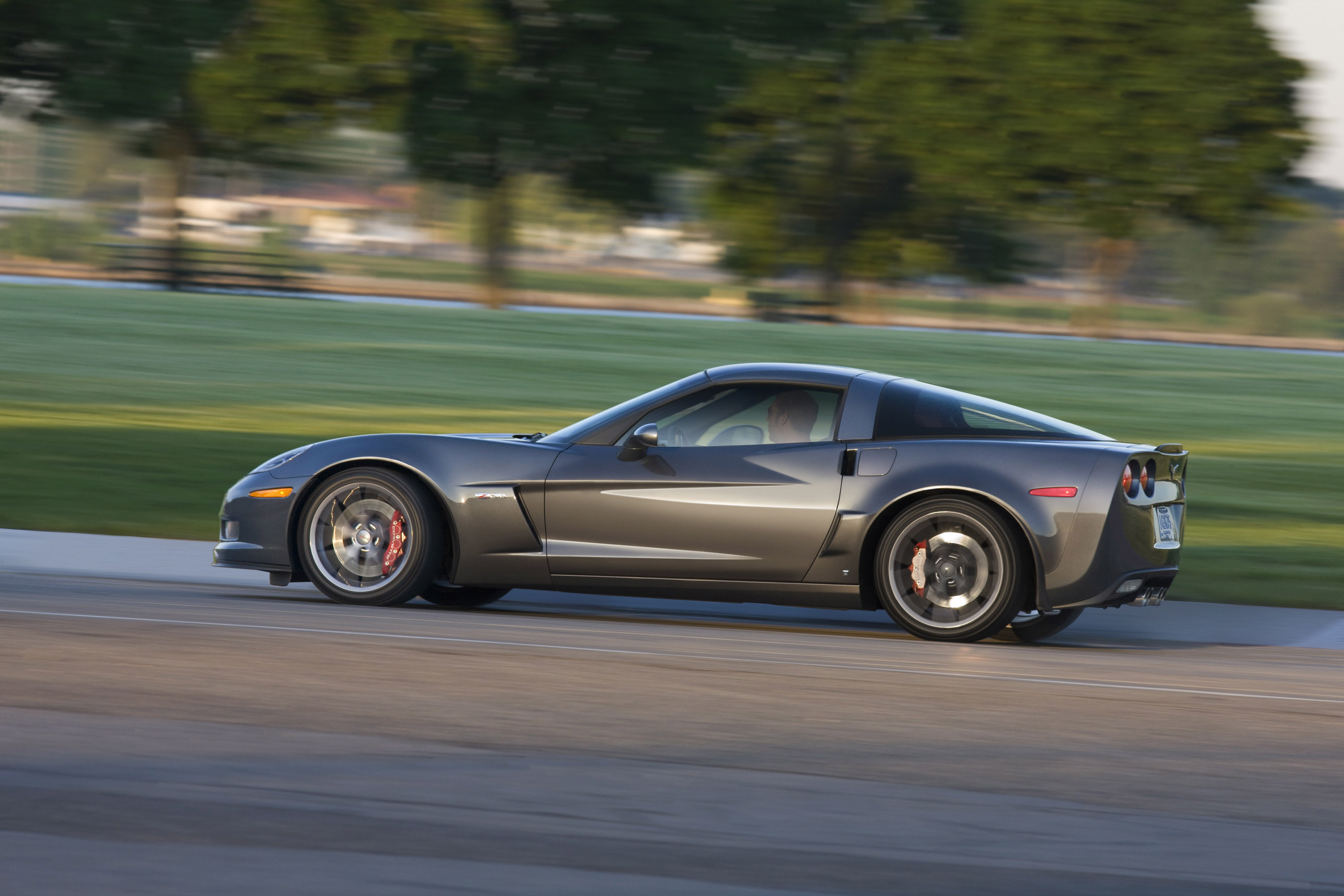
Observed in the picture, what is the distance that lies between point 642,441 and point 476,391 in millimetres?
16203

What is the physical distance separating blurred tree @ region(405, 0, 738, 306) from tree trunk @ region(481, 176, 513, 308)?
24273 mm

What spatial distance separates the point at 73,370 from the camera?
24.2m

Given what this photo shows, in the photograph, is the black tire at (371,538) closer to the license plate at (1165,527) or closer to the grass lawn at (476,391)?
the license plate at (1165,527)

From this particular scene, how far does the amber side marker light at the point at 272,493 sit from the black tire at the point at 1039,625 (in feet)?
11.3

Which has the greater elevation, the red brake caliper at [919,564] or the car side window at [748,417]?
the car side window at [748,417]

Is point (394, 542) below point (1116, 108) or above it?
below

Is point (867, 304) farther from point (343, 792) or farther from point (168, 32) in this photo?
point (343, 792)

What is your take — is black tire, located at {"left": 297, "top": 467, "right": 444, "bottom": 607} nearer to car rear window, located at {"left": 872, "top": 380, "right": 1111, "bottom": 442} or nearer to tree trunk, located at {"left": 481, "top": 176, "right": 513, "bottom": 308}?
car rear window, located at {"left": 872, "top": 380, "right": 1111, "bottom": 442}

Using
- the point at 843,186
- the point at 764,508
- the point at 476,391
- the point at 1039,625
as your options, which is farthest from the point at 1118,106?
the point at 764,508

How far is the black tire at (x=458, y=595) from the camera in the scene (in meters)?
9.10

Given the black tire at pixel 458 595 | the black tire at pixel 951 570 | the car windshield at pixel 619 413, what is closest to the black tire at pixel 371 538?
the black tire at pixel 458 595

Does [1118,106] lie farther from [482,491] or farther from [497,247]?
[482,491]

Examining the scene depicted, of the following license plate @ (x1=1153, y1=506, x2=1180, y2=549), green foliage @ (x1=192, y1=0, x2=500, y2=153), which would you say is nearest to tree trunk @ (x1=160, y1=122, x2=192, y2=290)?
green foliage @ (x1=192, y1=0, x2=500, y2=153)

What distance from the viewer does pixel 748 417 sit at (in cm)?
838
